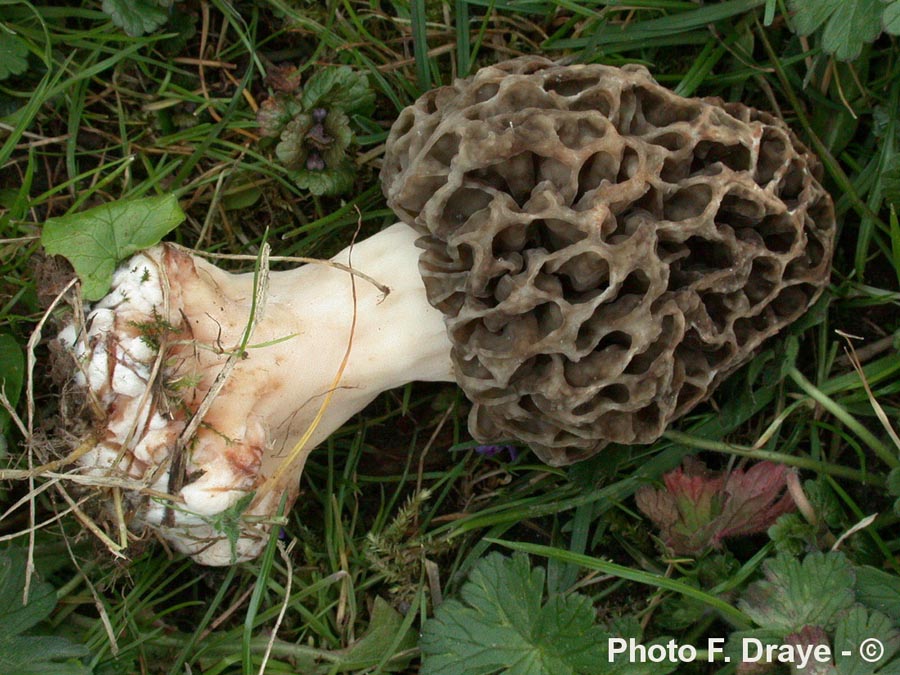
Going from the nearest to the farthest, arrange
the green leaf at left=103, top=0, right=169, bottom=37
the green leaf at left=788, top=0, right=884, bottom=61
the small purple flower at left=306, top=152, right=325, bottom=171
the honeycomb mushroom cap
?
the honeycomb mushroom cap
the green leaf at left=788, top=0, right=884, bottom=61
the green leaf at left=103, top=0, right=169, bottom=37
the small purple flower at left=306, top=152, right=325, bottom=171

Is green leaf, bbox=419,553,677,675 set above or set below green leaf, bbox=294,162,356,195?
below

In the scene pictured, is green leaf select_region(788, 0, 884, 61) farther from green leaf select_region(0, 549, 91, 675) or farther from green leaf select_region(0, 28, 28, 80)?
green leaf select_region(0, 549, 91, 675)

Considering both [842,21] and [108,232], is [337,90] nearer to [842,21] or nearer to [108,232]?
[108,232]

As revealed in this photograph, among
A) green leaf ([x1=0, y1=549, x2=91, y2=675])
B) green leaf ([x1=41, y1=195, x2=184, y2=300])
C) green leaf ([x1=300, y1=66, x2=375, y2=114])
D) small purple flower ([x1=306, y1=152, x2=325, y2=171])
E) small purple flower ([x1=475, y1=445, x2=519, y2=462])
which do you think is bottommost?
small purple flower ([x1=475, y1=445, x2=519, y2=462])

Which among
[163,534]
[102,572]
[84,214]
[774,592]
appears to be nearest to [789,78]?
[774,592]

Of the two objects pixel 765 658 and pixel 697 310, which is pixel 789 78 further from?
pixel 765 658

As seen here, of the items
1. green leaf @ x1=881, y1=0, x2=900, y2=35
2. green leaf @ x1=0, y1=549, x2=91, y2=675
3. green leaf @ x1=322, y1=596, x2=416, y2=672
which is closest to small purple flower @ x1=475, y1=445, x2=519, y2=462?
green leaf @ x1=322, y1=596, x2=416, y2=672

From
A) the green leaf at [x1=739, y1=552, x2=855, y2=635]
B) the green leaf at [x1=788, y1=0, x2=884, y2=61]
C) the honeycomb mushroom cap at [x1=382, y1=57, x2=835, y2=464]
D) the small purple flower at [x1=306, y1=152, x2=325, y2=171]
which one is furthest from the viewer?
the small purple flower at [x1=306, y1=152, x2=325, y2=171]
